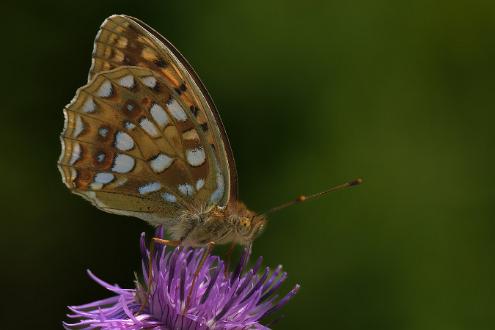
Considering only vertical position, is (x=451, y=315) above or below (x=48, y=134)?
below

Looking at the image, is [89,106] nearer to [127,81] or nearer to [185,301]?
[127,81]

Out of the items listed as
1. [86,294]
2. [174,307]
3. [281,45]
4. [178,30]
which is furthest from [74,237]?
[174,307]

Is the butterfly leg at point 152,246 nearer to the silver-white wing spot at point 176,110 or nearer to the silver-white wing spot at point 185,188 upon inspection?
the silver-white wing spot at point 185,188

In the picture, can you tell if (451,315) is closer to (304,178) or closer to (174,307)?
(304,178)

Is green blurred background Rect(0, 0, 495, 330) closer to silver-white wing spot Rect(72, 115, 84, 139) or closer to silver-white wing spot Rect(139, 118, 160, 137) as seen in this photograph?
silver-white wing spot Rect(139, 118, 160, 137)

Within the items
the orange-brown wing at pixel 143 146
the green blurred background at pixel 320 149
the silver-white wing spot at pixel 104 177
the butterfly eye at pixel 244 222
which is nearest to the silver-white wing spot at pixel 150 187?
the orange-brown wing at pixel 143 146

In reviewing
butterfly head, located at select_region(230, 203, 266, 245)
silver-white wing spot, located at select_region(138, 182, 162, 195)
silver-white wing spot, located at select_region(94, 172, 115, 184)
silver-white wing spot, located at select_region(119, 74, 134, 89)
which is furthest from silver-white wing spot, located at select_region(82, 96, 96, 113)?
butterfly head, located at select_region(230, 203, 266, 245)
